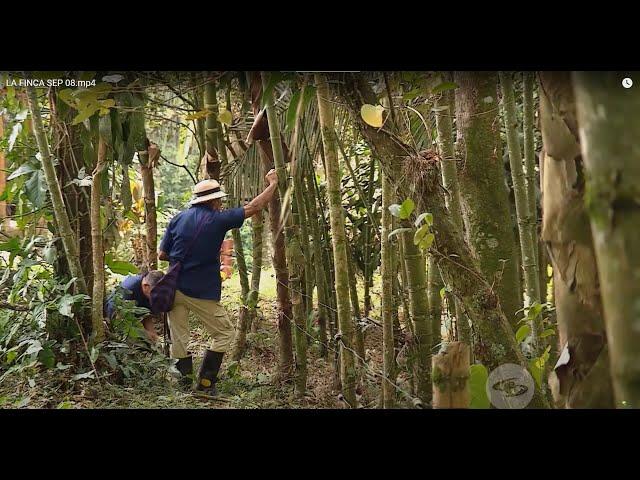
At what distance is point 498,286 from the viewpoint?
8.71 ft

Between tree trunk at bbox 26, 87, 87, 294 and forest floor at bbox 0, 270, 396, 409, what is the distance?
0.42 metres

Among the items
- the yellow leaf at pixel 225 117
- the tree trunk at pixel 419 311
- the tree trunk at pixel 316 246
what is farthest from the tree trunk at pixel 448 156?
the yellow leaf at pixel 225 117

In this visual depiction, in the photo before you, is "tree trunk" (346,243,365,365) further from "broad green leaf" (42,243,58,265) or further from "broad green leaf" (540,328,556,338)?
"broad green leaf" (42,243,58,265)

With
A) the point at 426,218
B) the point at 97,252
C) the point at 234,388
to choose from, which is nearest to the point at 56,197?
the point at 97,252

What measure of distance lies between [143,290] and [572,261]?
5.48 feet

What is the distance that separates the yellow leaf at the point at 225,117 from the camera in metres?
2.61

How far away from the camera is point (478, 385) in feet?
8.05

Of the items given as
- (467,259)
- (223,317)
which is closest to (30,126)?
(223,317)

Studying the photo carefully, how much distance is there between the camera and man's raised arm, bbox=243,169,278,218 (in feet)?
8.70

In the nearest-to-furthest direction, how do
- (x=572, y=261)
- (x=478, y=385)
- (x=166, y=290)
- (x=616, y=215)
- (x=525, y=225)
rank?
(x=616, y=215) < (x=572, y=261) < (x=478, y=385) < (x=166, y=290) < (x=525, y=225)

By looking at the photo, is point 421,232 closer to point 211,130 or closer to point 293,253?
point 293,253

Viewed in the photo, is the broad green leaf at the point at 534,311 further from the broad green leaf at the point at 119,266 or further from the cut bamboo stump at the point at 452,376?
the broad green leaf at the point at 119,266

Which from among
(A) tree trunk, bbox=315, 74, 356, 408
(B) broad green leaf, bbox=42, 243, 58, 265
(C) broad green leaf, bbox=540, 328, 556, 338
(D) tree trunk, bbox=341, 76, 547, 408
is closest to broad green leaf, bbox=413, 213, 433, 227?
(D) tree trunk, bbox=341, 76, 547, 408

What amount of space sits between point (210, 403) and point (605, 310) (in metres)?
1.68
